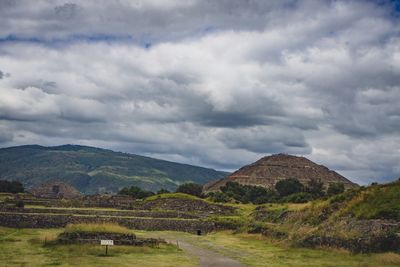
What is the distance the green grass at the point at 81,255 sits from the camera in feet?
85.9

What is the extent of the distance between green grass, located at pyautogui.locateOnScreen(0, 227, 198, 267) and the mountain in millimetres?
130458

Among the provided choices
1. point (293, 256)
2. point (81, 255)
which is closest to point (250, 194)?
point (293, 256)

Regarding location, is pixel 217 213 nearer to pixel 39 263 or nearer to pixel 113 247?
pixel 113 247

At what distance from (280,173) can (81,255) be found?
155 meters

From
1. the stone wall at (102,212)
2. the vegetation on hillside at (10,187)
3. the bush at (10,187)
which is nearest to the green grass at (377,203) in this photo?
the stone wall at (102,212)

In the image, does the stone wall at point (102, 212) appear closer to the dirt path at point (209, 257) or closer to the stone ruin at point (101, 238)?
the stone ruin at point (101, 238)

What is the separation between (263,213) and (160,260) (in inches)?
1414

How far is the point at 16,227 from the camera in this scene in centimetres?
5066

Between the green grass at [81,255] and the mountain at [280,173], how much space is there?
130 metres

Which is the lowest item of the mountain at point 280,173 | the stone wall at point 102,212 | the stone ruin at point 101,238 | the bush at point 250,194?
the stone ruin at point 101,238

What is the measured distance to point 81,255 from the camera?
29578 millimetres

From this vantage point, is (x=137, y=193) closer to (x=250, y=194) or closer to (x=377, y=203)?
(x=250, y=194)

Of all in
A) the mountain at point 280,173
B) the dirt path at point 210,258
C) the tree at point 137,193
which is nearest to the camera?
the dirt path at point 210,258

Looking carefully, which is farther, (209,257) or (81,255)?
(209,257)
